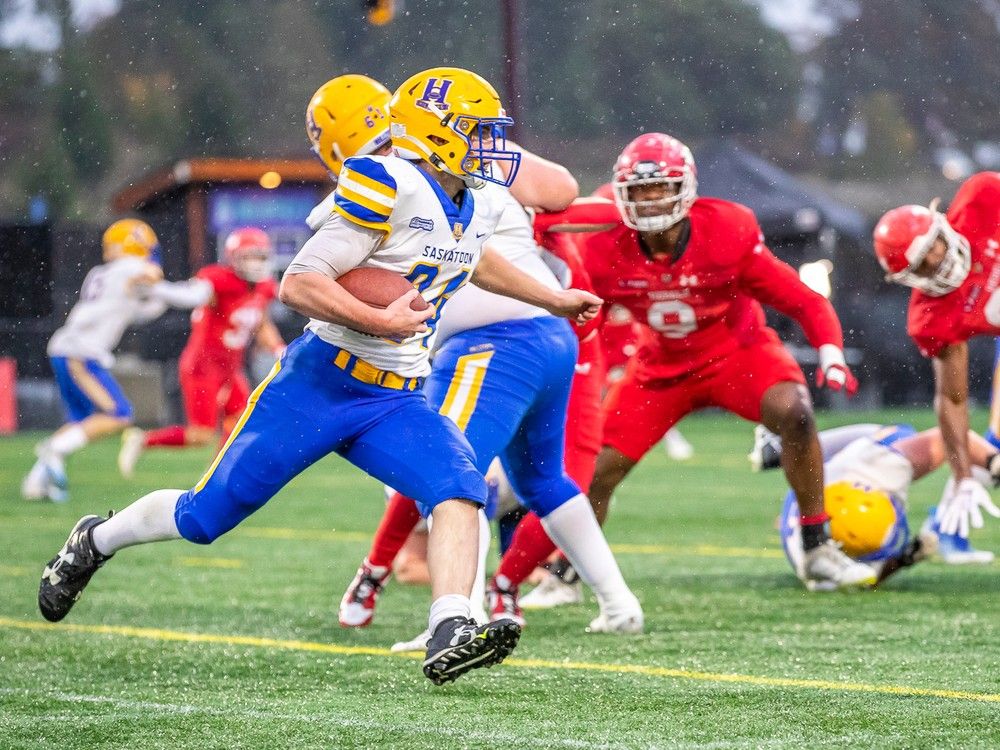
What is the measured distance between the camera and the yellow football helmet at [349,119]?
5645 millimetres

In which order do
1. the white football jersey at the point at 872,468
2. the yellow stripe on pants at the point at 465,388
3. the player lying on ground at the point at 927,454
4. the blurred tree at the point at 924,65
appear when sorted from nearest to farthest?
the yellow stripe on pants at the point at 465,388, the white football jersey at the point at 872,468, the player lying on ground at the point at 927,454, the blurred tree at the point at 924,65

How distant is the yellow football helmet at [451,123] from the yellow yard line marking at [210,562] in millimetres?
3710

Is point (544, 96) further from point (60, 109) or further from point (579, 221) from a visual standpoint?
point (579, 221)

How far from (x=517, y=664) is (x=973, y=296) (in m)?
2.71

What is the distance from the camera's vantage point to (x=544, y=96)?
130ft

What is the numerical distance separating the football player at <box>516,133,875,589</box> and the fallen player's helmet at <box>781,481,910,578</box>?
8 centimetres

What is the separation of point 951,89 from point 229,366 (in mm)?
30571

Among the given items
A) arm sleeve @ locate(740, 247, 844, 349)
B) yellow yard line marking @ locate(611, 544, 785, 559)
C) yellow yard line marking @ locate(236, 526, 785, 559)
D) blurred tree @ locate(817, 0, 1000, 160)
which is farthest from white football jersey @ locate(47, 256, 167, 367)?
blurred tree @ locate(817, 0, 1000, 160)

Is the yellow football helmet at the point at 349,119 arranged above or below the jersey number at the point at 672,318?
above

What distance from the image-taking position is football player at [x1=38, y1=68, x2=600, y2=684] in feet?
14.1

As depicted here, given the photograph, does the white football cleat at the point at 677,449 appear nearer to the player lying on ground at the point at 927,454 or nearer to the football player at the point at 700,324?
the player lying on ground at the point at 927,454

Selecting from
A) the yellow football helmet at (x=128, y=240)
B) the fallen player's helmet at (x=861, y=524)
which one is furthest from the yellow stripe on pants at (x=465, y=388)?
the yellow football helmet at (x=128, y=240)

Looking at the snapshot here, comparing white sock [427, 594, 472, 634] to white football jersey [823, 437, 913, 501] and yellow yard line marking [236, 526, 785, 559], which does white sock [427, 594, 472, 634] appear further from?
yellow yard line marking [236, 526, 785, 559]

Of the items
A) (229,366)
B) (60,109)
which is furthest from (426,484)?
(60,109)
